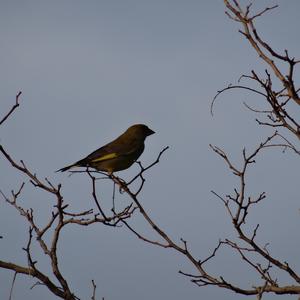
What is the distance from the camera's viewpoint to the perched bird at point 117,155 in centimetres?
834

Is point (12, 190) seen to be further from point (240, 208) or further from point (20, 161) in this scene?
point (240, 208)


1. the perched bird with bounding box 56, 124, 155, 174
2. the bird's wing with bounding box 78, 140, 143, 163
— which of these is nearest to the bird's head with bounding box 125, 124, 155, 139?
the perched bird with bounding box 56, 124, 155, 174

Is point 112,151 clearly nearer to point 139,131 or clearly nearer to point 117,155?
point 117,155

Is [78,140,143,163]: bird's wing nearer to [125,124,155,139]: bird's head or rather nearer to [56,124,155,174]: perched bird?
[56,124,155,174]: perched bird

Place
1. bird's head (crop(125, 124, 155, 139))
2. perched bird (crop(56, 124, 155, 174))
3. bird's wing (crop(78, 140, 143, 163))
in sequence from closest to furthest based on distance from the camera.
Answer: perched bird (crop(56, 124, 155, 174))
bird's wing (crop(78, 140, 143, 163))
bird's head (crop(125, 124, 155, 139))

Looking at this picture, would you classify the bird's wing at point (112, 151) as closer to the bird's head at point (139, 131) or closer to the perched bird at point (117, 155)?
the perched bird at point (117, 155)

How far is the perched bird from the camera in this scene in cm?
834

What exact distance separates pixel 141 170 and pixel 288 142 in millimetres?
1207

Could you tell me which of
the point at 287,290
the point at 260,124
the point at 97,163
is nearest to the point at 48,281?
the point at 287,290

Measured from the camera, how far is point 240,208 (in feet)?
13.4

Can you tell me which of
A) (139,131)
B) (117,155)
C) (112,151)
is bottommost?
(117,155)

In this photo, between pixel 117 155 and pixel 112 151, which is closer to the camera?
pixel 117 155

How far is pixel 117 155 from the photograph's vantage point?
8.42 m

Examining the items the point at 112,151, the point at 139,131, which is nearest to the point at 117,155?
the point at 112,151
